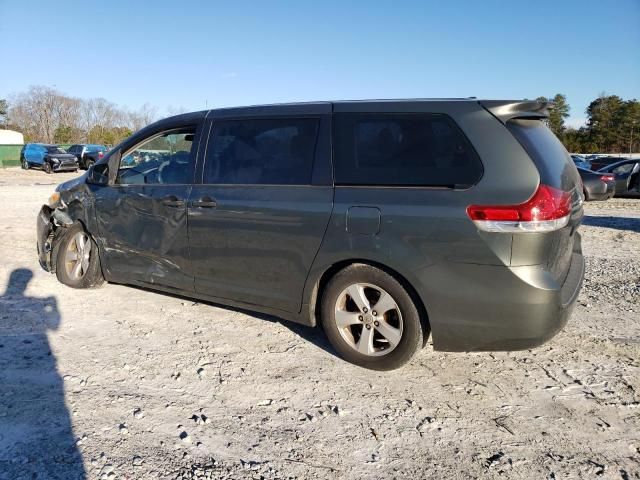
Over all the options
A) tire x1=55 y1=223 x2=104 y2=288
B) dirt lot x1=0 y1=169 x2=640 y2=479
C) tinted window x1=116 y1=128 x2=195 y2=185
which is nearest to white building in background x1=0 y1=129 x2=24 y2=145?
tire x1=55 y1=223 x2=104 y2=288

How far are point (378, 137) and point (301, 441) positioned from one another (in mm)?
1996

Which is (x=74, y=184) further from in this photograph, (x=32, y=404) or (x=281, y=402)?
(x=281, y=402)

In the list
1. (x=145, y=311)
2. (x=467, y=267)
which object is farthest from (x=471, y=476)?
(x=145, y=311)

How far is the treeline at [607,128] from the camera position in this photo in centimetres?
5891

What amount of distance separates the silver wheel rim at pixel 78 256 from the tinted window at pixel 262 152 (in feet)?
6.12

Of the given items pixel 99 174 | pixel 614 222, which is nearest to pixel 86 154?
pixel 99 174

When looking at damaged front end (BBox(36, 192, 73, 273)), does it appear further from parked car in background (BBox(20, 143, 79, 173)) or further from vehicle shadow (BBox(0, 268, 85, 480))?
parked car in background (BBox(20, 143, 79, 173))

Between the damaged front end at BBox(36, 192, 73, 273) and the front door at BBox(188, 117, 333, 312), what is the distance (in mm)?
2027

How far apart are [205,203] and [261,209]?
22.4 inches

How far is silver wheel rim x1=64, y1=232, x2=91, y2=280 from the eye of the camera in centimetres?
510

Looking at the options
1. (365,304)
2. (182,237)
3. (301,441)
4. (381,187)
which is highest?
(381,187)

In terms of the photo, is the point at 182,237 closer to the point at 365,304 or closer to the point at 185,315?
the point at 185,315

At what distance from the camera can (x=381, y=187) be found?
130 inches

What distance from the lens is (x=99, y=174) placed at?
4922mm
